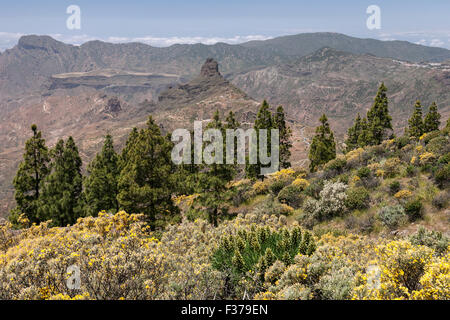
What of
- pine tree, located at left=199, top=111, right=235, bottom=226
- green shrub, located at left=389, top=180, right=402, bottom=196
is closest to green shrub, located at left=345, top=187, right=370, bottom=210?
green shrub, located at left=389, top=180, right=402, bottom=196

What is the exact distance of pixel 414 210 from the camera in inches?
527

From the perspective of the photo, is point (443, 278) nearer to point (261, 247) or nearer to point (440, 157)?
point (261, 247)

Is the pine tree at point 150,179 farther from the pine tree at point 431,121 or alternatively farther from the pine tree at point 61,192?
the pine tree at point 431,121

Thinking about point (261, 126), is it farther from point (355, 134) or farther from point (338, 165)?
point (355, 134)

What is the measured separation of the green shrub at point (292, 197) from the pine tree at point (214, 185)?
3923 mm

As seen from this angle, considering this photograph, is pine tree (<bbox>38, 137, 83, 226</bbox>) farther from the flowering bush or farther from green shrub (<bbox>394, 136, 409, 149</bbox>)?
green shrub (<bbox>394, 136, 409, 149</bbox>)

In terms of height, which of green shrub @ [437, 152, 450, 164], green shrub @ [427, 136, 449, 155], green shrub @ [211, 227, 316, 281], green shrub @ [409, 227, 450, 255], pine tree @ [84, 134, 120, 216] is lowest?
pine tree @ [84, 134, 120, 216]

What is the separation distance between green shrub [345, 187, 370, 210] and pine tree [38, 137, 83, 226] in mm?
21080

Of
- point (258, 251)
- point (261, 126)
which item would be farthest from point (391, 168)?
point (261, 126)

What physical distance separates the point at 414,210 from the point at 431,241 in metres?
5.12

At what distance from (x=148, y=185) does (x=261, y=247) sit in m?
12.2

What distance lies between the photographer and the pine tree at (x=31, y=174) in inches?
947

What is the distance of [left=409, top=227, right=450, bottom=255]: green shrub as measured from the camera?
28.4ft
